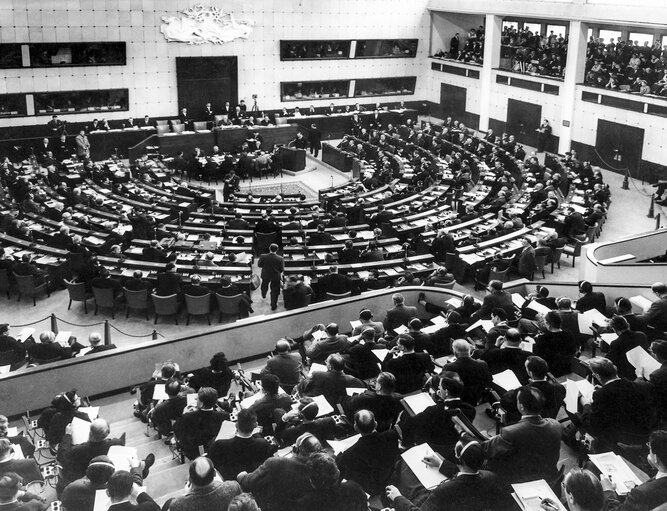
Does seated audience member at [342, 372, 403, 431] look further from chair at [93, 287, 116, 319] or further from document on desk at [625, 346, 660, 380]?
chair at [93, 287, 116, 319]

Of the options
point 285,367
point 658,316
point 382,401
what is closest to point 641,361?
point 658,316

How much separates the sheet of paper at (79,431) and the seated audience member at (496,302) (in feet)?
19.4

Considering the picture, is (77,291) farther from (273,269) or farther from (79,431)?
(79,431)

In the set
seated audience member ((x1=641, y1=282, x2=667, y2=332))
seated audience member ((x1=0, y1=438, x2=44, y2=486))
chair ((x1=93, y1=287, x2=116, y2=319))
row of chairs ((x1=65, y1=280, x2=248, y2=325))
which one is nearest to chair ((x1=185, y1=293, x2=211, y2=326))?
row of chairs ((x1=65, y1=280, x2=248, y2=325))

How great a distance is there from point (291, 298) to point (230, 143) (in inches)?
670

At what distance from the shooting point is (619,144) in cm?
2661

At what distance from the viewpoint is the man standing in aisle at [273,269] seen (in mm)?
14500

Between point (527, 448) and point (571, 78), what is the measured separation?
25.3 m

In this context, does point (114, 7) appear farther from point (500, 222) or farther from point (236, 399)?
point (236, 399)

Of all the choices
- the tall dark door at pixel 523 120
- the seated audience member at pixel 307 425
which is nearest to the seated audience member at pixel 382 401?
the seated audience member at pixel 307 425

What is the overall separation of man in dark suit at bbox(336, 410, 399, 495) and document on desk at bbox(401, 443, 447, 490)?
181mm

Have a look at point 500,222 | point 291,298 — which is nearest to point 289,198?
point 500,222

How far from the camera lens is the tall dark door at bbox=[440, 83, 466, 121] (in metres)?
35.0

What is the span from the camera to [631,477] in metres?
6.14
